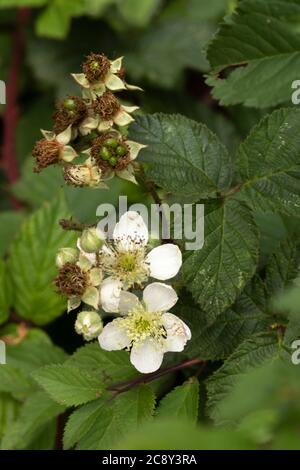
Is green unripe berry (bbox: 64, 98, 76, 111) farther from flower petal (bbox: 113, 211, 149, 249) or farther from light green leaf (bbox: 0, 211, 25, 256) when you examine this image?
light green leaf (bbox: 0, 211, 25, 256)

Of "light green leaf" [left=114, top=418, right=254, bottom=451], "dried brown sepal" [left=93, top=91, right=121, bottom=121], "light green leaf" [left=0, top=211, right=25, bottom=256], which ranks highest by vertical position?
"light green leaf" [left=0, top=211, right=25, bottom=256]

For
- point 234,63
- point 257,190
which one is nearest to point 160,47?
point 234,63

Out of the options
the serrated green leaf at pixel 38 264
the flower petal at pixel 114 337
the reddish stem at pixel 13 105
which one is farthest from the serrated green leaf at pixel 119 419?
the reddish stem at pixel 13 105

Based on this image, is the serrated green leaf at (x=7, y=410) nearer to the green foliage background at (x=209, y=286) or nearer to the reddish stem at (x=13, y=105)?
the green foliage background at (x=209, y=286)

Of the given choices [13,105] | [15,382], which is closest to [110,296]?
[15,382]

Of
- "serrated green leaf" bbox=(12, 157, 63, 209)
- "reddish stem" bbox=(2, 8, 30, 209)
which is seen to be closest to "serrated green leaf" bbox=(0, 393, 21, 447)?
"serrated green leaf" bbox=(12, 157, 63, 209)
